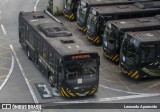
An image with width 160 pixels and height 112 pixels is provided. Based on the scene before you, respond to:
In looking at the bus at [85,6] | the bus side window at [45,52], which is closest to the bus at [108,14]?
the bus at [85,6]

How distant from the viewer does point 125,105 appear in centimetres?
2738

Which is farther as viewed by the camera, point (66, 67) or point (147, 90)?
point (147, 90)

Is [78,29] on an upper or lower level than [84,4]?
lower

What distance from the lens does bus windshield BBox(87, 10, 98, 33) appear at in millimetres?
38562

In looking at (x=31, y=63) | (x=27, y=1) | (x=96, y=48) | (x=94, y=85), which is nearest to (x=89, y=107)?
(x=94, y=85)

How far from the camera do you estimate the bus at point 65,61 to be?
27.3 m

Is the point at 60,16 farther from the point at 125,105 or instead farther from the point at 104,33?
the point at 125,105

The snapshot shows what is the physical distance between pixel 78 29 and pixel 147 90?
51.0ft

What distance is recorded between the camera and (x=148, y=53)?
101ft

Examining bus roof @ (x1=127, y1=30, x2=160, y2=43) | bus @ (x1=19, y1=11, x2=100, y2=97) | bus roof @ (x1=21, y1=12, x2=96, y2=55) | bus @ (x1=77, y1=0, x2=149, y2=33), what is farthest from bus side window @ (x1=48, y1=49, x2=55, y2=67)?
bus @ (x1=77, y1=0, x2=149, y2=33)

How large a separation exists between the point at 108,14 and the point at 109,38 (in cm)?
352

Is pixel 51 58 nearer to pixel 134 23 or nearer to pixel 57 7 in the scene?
pixel 134 23

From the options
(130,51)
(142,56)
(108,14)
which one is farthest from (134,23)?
(142,56)

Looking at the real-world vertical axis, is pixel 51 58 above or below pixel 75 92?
above
